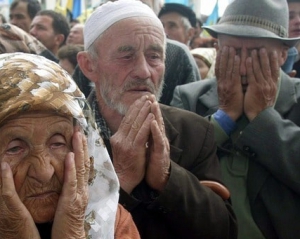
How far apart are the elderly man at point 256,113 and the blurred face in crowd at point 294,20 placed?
61.1 inches

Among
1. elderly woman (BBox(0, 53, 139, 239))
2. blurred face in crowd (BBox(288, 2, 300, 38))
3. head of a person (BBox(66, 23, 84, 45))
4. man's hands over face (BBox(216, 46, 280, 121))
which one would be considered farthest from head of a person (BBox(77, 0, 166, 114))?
head of a person (BBox(66, 23, 84, 45))

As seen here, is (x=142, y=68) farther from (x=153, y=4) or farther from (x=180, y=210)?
(x=153, y=4)

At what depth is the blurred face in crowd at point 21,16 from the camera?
8.18 m

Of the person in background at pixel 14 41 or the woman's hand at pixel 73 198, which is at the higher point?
the woman's hand at pixel 73 198

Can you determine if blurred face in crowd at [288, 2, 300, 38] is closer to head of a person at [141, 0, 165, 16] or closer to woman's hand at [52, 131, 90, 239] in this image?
head of a person at [141, 0, 165, 16]

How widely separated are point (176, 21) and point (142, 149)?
4.51 meters

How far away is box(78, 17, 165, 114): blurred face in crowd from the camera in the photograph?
10.6ft

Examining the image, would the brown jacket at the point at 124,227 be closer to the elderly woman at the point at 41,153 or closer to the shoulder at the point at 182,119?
the elderly woman at the point at 41,153

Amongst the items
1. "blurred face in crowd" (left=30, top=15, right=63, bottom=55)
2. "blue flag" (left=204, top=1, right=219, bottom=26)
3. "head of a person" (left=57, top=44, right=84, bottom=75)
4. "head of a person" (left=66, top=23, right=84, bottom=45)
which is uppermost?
"head of a person" (left=57, top=44, right=84, bottom=75)

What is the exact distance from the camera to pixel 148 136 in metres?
2.92

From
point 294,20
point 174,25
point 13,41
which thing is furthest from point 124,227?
point 174,25

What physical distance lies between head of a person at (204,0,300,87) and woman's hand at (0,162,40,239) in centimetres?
176

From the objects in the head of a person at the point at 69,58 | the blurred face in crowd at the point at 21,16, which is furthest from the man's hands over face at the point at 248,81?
the blurred face in crowd at the point at 21,16

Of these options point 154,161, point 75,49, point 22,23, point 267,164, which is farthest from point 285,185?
point 22,23
